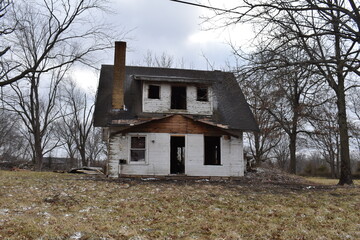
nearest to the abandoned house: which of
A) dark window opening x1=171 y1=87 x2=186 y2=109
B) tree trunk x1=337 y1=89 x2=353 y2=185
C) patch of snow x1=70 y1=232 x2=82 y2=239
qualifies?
dark window opening x1=171 y1=87 x2=186 y2=109

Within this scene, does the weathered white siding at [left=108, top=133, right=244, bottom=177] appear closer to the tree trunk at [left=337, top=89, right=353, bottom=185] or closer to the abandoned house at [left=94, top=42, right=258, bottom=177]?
the abandoned house at [left=94, top=42, right=258, bottom=177]

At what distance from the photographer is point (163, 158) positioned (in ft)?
56.4

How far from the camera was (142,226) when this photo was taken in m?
5.85

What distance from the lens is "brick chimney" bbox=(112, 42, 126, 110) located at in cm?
1775

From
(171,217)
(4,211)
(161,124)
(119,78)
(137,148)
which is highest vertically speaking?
(119,78)

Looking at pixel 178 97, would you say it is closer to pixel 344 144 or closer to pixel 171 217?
pixel 344 144

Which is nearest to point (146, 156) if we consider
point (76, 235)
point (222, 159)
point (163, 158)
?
point (163, 158)

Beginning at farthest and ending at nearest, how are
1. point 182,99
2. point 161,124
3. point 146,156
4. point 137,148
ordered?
point 182,99
point 161,124
point 137,148
point 146,156

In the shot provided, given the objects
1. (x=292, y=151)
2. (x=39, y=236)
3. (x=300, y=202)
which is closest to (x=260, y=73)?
(x=300, y=202)

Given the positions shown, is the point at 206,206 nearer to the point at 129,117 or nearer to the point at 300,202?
the point at 300,202

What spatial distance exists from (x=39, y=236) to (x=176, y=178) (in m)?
12.5

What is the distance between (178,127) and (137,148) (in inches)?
99.4

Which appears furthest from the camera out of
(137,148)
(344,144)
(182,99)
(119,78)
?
(182,99)

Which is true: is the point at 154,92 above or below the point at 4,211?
above
